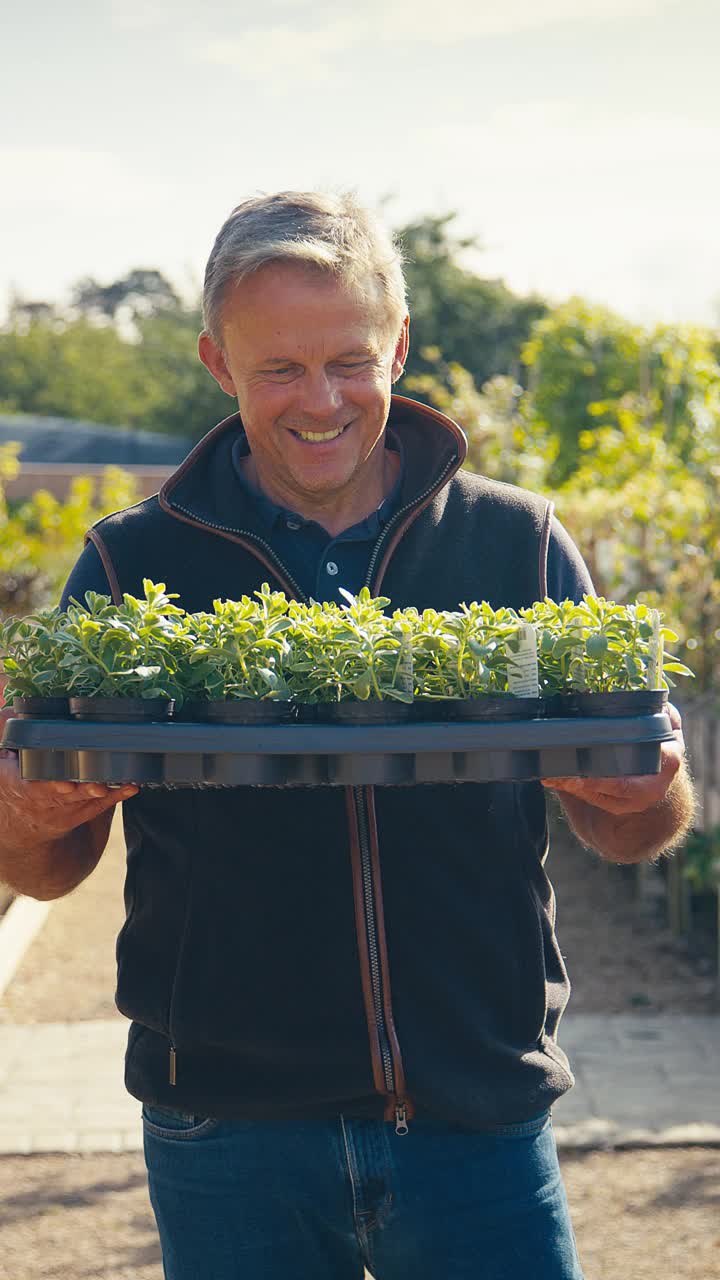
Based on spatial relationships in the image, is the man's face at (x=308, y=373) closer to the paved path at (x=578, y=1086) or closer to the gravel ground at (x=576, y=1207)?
the gravel ground at (x=576, y=1207)

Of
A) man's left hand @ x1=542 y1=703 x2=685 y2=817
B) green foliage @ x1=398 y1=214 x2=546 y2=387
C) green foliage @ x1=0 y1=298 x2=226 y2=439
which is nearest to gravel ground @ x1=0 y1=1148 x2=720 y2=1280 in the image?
man's left hand @ x1=542 y1=703 x2=685 y2=817

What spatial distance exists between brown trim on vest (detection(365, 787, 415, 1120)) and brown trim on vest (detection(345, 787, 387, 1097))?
1 cm

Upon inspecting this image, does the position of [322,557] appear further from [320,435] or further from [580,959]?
[580,959]

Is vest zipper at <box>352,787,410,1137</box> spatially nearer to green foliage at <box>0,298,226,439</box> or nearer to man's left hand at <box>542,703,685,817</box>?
man's left hand at <box>542,703,685,817</box>

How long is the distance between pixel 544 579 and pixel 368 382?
0.34 metres

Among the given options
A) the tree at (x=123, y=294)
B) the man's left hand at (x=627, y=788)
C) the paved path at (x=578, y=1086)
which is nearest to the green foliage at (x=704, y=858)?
the paved path at (x=578, y=1086)

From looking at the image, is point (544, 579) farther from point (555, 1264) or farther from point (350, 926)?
point (555, 1264)

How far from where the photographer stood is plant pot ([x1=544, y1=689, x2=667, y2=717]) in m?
1.68

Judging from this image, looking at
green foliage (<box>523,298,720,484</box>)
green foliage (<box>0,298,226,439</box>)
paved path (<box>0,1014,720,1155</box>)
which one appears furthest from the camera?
green foliage (<box>0,298,226,439</box>)

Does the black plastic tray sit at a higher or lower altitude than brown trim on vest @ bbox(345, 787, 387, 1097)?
higher

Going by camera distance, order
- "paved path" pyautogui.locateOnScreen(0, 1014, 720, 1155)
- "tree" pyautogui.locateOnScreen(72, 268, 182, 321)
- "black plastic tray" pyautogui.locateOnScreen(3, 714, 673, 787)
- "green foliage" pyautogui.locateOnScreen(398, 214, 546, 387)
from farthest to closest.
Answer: "tree" pyautogui.locateOnScreen(72, 268, 182, 321), "green foliage" pyautogui.locateOnScreen(398, 214, 546, 387), "paved path" pyautogui.locateOnScreen(0, 1014, 720, 1155), "black plastic tray" pyautogui.locateOnScreen(3, 714, 673, 787)

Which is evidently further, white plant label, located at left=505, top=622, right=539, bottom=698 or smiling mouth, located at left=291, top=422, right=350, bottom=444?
smiling mouth, located at left=291, top=422, right=350, bottom=444

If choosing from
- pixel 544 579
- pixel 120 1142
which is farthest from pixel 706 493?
pixel 544 579

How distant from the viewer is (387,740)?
1.62 meters
